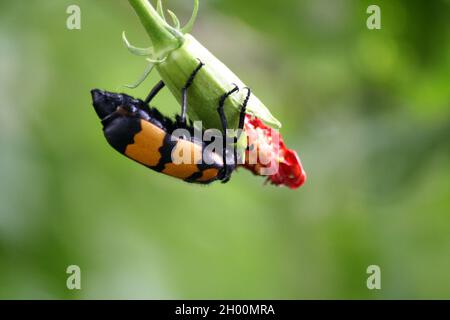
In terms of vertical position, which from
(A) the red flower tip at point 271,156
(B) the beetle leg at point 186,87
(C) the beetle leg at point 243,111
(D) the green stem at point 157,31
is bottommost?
(A) the red flower tip at point 271,156

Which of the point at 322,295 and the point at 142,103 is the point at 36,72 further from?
the point at 322,295

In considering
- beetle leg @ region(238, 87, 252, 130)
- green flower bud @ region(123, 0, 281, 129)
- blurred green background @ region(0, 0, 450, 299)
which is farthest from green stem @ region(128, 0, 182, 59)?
blurred green background @ region(0, 0, 450, 299)

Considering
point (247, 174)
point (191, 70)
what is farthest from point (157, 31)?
point (247, 174)

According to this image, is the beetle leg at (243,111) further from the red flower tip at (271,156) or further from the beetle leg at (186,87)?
the beetle leg at (186,87)

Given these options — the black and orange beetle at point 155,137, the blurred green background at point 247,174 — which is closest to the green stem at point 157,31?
the black and orange beetle at point 155,137

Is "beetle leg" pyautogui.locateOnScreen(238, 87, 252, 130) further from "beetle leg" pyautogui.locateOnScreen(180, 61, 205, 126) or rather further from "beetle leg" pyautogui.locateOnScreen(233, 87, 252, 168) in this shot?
"beetle leg" pyautogui.locateOnScreen(180, 61, 205, 126)
